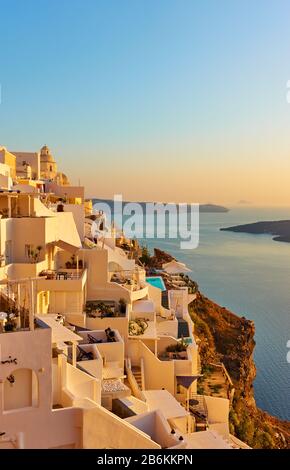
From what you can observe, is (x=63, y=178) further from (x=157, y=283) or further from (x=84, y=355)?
(x=84, y=355)

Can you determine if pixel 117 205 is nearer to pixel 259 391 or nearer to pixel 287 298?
pixel 259 391

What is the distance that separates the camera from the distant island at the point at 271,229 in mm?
127938

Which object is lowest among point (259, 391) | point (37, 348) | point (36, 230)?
point (259, 391)

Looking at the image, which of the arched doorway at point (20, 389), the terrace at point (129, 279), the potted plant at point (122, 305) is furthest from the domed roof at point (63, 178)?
the arched doorway at point (20, 389)

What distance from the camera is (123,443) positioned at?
830 cm

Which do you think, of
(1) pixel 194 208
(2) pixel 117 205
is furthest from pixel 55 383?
(1) pixel 194 208

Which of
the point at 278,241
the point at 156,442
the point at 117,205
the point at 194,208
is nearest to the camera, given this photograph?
the point at 156,442

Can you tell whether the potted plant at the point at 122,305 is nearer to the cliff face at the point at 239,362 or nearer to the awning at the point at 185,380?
the awning at the point at 185,380

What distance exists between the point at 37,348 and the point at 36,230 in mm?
7783

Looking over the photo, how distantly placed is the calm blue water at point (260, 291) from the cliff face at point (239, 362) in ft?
14.5

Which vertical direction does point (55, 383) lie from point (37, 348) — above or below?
below

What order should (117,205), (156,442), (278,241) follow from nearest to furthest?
(156,442) → (117,205) → (278,241)

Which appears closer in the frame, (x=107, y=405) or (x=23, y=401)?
(x=23, y=401)

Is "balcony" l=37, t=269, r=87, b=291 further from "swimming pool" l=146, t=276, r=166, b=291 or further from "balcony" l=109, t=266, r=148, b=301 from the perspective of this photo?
"swimming pool" l=146, t=276, r=166, b=291
